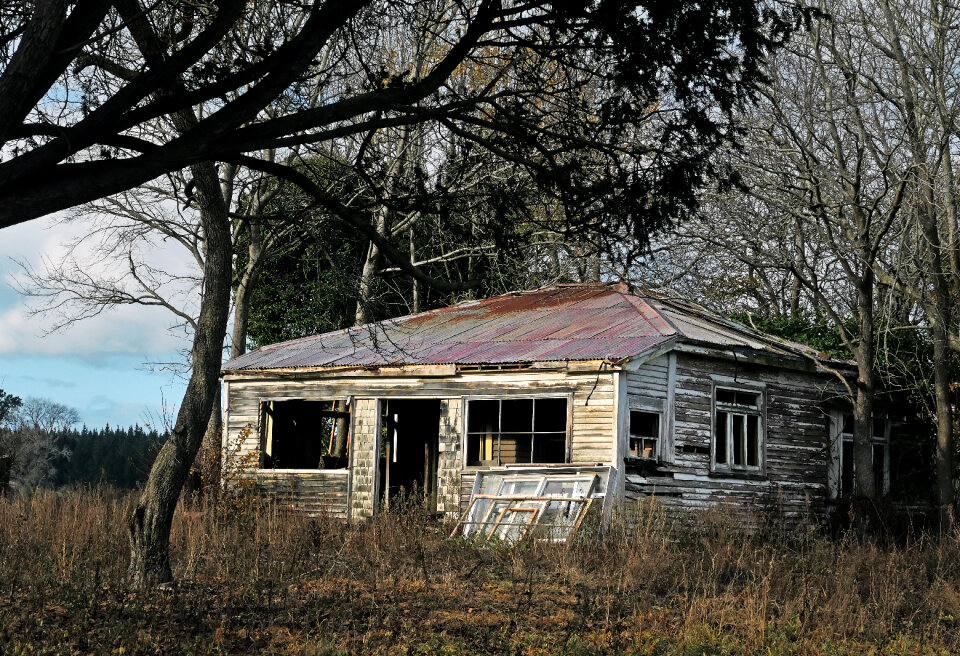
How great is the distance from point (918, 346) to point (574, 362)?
28.8 ft

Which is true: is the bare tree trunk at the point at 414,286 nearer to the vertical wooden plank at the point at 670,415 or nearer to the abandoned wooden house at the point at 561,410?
the abandoned wooden house at the point at 561,410

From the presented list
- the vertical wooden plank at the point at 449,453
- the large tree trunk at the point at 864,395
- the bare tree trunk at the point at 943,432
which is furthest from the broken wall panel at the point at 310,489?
the bare tree trunk at the point at 943,432

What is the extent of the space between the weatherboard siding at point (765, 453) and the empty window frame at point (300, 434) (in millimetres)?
7126

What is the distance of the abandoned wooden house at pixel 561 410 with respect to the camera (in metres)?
17.5

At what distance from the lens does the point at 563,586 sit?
12.3 metres

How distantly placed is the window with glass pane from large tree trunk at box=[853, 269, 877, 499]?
3405mm

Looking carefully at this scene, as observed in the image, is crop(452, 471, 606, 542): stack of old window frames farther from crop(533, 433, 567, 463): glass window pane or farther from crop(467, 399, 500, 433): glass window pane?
crop(467, 399, 500, 433): glass window pane

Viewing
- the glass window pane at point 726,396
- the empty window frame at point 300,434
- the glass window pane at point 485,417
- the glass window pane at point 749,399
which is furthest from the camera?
the glass window pane at point 485,417

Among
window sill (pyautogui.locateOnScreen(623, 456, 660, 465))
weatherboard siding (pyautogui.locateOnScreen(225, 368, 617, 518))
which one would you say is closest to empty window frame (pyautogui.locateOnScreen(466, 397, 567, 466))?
weatherboard siding (pyautogui.locateOnScreen(225, 368, 617, 518))

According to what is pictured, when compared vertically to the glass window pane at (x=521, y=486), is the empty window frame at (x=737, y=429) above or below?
above

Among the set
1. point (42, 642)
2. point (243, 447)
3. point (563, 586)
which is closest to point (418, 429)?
point (243, 447)

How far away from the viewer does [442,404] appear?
19.6 meters

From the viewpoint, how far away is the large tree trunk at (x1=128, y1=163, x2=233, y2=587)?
11461 mm

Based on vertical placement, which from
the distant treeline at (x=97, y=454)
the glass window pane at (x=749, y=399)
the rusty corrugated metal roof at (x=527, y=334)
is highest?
the rusty corrugated metal roof at (x=527, y=334)
